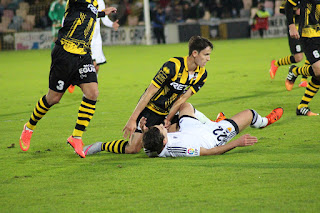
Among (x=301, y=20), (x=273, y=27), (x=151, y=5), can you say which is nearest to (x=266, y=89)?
(x=301, y=20)

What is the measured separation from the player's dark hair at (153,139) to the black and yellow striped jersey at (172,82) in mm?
603

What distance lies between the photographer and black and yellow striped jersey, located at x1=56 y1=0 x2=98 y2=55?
6.78 metres

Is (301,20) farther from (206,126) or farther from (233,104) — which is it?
(206,126)

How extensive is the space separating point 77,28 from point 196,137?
6.08 feet

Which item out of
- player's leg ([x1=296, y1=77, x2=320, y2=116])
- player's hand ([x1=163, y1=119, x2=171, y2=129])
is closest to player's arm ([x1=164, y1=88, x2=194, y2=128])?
player's hand ([x1=163, y1=119, x2=171, y2=129])

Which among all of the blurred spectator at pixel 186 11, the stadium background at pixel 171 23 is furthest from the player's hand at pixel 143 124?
the blurred spectator at pixel 186 11

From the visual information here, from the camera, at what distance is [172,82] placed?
664 centimetres

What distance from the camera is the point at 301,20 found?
28.7 feet

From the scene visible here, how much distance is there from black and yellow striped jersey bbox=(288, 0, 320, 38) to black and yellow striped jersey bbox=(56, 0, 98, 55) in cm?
336

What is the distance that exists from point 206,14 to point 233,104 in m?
20.3

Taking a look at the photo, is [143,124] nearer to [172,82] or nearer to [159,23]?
[172,82]

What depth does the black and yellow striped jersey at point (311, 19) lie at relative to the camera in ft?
28.5

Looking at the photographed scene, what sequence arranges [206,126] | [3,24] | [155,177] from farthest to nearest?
1. [3,24]
2. [206,126]
3. [155,177]

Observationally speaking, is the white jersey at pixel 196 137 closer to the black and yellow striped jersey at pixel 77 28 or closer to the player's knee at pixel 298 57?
the black and yellow striped jersey at pixel 77 28
